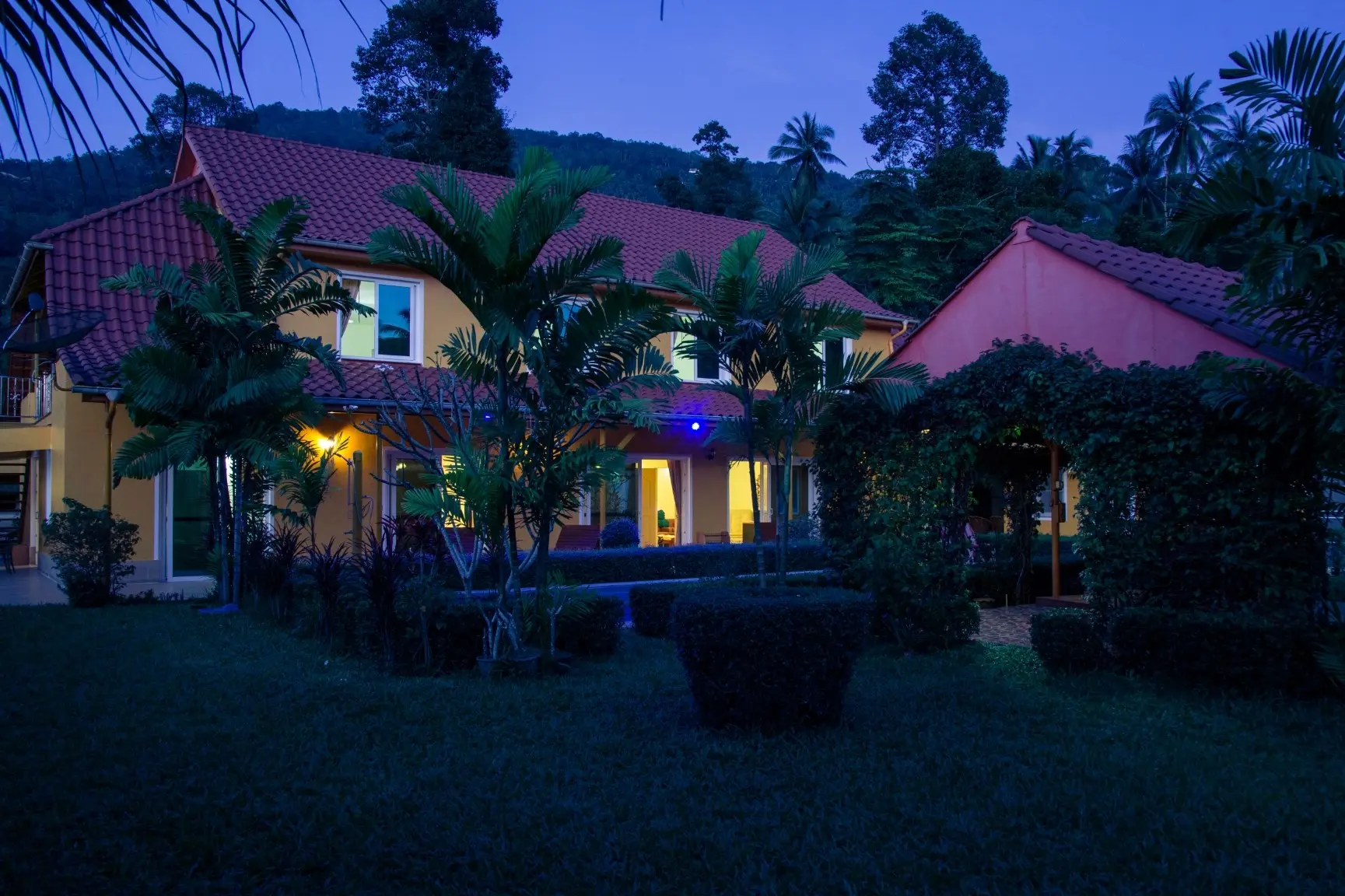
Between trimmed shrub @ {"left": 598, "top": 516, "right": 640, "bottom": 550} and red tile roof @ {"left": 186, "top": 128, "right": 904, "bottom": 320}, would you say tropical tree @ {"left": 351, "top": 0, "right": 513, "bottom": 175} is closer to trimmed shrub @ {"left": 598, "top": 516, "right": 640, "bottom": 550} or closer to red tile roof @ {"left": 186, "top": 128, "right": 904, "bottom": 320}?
red tile roof @ {"left": 186, "top": 128, "right": 904, "bottom": 320}

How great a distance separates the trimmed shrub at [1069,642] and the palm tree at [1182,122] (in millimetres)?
51680

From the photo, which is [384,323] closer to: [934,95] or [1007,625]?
[1007,625]

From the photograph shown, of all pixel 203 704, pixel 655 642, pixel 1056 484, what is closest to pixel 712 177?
pixel 1056 484

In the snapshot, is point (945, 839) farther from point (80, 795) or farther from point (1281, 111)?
point (1281, 111)

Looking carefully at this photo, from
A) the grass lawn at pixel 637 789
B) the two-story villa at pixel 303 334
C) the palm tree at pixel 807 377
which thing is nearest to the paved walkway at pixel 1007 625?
the palm tree at pixel 807 377

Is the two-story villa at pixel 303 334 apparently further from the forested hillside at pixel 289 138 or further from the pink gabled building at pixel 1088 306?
the pink gabled building at pixel 1088 306

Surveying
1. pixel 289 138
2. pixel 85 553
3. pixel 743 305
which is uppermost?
pixel 289 138

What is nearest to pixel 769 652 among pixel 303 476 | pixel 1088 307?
pixel 1088 307

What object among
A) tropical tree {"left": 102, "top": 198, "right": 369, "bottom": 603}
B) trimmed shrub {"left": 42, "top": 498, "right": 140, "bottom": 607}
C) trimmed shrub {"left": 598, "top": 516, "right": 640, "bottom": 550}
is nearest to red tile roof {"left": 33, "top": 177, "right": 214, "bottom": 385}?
trimmed shrub {"left": 42, "top": 498, "right": 140, "bottom": 607}

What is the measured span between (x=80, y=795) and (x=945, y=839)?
14.2 ft

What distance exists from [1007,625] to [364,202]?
13010mm

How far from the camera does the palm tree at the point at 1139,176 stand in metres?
50.4

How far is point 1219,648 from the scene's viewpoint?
780 cm

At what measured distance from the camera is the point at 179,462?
12.2 metres
